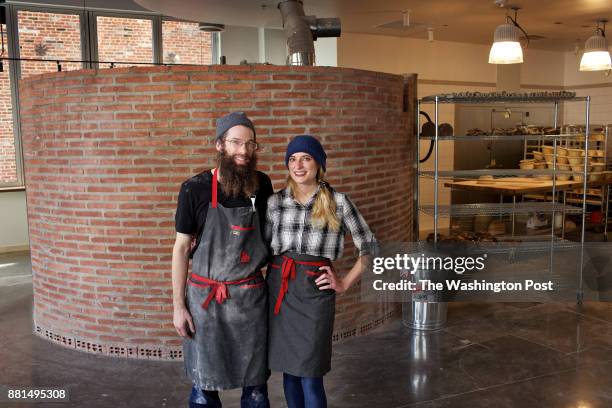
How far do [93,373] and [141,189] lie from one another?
1267 millimetres

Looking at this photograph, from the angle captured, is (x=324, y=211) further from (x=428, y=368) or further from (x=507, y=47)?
(x=507, y=47)

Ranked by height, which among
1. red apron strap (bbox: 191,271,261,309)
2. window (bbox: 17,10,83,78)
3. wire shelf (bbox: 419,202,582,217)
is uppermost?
window (bbox: 17,10,83,78)

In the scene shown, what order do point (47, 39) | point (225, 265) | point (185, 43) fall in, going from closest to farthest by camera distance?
1. point (225, 265)
2. point (47, 39)
3. point (185, 43)

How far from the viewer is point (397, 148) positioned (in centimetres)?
504

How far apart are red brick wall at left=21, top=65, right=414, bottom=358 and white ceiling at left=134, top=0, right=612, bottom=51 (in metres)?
2.17

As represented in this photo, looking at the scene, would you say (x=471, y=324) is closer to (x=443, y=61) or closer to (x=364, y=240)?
(x=364, y=240)

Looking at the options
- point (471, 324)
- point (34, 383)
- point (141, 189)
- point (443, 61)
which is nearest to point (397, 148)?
point (471, 324)

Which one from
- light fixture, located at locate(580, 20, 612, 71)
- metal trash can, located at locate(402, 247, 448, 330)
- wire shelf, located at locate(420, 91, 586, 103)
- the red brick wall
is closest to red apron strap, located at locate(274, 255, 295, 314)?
the red brick wall

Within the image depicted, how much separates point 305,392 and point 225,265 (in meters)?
0.70

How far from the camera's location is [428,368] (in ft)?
13.4

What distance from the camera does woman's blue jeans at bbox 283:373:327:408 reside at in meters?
2.72

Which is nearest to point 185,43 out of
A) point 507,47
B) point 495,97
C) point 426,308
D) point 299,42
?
point 299,42

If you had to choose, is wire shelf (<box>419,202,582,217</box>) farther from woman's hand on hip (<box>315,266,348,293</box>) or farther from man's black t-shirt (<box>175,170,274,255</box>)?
man's black t-shirt (<box>175,170,274,255</box>)

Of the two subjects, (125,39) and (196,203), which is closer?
(196,203)
